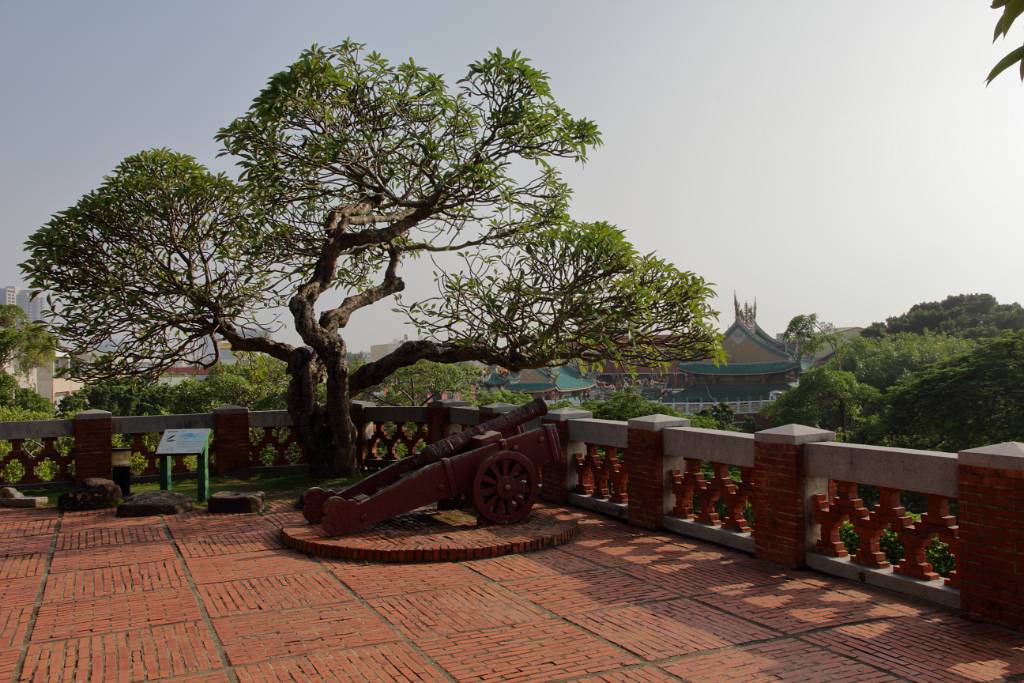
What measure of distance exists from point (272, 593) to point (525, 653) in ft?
7.70

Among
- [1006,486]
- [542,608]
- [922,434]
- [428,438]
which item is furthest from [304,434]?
[922,434]

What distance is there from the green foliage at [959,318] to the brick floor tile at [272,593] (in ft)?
204

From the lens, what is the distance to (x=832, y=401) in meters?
37.3

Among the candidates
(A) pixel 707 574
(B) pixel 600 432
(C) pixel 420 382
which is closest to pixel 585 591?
(A) pixel 707 574

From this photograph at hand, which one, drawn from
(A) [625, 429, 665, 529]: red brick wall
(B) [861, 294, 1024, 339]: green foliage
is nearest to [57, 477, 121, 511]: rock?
(A) [625, 429, 665, 529]: red brick wall

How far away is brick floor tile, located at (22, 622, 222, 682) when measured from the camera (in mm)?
4742

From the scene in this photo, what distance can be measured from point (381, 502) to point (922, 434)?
23762 millimetres

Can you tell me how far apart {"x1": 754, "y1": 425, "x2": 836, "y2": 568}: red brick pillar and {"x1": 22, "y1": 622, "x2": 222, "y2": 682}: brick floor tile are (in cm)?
450

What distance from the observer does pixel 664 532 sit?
852cm

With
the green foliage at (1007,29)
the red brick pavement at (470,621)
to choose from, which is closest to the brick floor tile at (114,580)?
the red brick pavement at (470,621)

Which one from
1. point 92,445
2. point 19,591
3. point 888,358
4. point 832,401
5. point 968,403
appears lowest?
point 19,591

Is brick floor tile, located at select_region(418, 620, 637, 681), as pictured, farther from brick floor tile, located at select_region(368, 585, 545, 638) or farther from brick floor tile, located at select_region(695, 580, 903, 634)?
brick floor tile, located at select_region(695, 580, 903, 634)

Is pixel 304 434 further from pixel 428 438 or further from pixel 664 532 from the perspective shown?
pixel 664 532

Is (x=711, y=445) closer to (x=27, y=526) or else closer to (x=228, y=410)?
(x=27, y=526)
